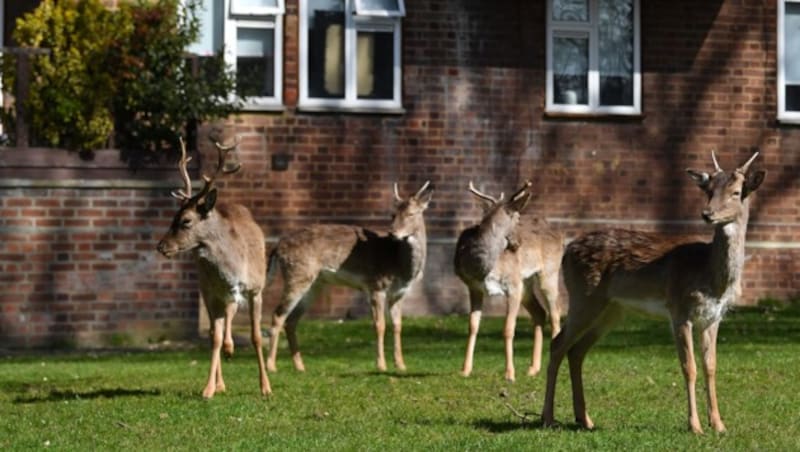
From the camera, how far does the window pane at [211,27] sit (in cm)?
2205

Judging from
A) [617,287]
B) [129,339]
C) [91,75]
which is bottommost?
[129,339]

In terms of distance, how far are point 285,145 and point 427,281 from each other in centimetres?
278

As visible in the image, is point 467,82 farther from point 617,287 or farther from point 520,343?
point 617,287

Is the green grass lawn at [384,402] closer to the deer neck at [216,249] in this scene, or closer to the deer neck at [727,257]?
the deer neck at [727,257]

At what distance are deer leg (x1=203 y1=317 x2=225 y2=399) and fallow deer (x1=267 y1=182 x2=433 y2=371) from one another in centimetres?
231

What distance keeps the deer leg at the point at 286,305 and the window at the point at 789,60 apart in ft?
34.3

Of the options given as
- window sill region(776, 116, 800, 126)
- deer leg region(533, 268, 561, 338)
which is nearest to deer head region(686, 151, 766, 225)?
deer leg region(533, 268, 561, 338)

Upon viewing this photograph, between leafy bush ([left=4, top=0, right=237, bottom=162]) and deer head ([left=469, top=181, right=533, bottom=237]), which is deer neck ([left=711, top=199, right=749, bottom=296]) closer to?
deer head ([left=469, top=181, right=533, bottom=237])

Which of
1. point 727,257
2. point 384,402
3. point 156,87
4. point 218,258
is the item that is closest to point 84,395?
point 218,258

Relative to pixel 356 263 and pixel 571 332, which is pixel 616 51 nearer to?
pixel 356 263

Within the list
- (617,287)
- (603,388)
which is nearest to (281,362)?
(603,388)

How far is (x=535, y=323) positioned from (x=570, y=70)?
8335mm

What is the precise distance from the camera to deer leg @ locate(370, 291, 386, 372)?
1588 cm

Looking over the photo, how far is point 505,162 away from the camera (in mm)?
23188
